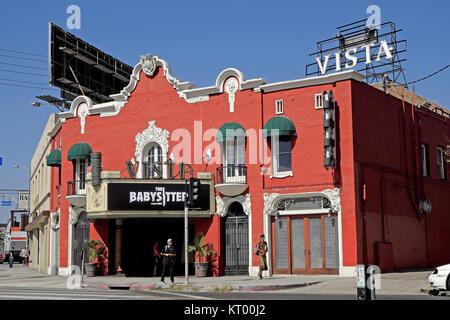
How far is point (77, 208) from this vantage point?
3400 cm

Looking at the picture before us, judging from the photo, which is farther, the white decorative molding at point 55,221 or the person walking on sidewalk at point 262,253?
the white decorative molding at point 55,221

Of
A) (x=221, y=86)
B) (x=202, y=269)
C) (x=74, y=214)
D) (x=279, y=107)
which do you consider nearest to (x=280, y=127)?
(x=279, y=107)

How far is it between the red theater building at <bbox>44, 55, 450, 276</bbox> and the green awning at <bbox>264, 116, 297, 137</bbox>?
7cm

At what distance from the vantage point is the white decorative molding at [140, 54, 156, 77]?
32.3 m

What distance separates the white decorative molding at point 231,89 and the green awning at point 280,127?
2.52m

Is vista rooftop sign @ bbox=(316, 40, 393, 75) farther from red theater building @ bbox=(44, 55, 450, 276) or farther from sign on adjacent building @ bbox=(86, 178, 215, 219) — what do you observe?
sign on adjacent building @ bbox=(86, 178, 215, 219)

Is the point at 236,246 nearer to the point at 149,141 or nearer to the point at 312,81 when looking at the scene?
the point at 149,141

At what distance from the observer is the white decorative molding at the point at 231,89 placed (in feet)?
98.2

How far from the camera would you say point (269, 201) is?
28469mm

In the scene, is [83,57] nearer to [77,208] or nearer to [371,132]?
[77,208]

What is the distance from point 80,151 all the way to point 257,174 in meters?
10.3

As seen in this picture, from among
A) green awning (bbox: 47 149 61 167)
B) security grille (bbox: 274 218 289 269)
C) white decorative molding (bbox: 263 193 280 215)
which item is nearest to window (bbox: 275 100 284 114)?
white decorative molding (bbox: 263 193 280 215)

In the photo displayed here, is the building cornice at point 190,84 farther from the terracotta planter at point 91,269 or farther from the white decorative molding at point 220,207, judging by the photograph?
the terracotta planter at point 91,269

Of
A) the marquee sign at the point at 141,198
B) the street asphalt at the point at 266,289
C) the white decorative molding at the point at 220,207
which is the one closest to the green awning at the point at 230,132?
the marquee sign at the point at 141,198
